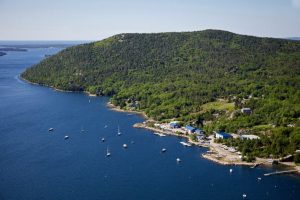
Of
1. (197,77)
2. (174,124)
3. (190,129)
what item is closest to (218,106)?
(174,124)

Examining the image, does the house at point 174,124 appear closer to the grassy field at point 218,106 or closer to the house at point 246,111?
the grassy field at point 218,106

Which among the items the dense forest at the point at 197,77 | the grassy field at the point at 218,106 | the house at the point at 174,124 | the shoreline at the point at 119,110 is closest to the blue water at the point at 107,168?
the shoreline at the point at 119,110

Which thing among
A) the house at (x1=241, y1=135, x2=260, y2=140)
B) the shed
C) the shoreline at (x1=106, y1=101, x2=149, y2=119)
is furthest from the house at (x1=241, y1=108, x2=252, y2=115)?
the shoreline at (x1=106, y1=101, x2=149, y2=119)

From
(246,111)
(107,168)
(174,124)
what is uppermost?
(246,111)

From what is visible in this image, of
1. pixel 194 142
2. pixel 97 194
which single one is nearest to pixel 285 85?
pixel 194 142

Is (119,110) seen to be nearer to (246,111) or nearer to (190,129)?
(190,129)

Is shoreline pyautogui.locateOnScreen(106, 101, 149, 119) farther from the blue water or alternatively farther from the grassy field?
the grassy field

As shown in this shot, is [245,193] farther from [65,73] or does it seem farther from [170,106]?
[65,73]
